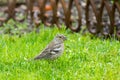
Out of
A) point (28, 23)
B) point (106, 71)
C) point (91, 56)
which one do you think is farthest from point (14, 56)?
point (28, 23)

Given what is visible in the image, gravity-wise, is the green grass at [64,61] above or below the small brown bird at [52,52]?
below

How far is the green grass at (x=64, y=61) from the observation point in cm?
685

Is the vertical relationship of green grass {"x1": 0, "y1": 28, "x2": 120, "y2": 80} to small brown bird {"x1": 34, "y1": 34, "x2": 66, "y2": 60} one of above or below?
below

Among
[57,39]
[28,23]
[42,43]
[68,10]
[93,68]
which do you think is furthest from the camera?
[28,23]

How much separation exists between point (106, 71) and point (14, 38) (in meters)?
3.04

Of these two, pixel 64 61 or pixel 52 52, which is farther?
pixel 64 61

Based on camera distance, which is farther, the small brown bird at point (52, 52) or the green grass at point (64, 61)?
the small brown bird at point (52, 52)

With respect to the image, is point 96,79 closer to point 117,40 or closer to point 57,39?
point 57,39

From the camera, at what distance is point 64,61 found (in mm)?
7645

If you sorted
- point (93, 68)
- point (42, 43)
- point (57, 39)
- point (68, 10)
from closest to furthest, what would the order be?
1. point (93, 68)
2. point (57, 39)
3. point (42, 43)
4. point (68, 10)

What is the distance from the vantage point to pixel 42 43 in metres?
9.07

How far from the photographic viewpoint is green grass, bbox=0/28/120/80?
6.85 m

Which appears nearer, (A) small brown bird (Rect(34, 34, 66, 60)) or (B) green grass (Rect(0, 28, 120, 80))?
(B) green grass (Rect(0, 28, 120, 80))

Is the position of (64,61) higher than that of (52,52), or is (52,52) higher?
(52,52)
